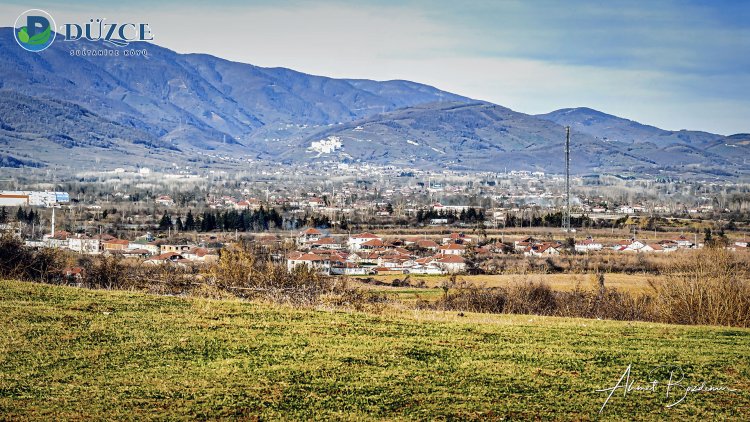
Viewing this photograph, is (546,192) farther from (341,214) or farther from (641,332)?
(641,332)

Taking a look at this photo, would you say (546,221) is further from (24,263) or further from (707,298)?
(24,263)

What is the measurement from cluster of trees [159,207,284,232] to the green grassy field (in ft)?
182

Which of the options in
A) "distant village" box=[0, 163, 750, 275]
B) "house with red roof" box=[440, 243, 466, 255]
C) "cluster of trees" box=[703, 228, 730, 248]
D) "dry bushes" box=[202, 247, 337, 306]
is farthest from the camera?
"house with red roof" box=[440, 243, 466, 255]

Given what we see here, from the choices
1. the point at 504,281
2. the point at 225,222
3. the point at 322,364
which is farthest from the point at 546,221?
the point at 322,364

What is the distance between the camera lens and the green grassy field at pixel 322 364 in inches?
346

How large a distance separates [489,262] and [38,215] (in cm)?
4001

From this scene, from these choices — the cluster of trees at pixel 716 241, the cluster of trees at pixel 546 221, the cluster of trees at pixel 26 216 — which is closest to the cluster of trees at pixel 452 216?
the cluster of trees at pixel 546 221

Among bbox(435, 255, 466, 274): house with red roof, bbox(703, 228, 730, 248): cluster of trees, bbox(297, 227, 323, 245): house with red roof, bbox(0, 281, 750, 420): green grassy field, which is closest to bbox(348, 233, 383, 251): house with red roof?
bbox(297, 227, 323, 245): house with red roof

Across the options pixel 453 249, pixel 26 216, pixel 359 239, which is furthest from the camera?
pixel 26 216

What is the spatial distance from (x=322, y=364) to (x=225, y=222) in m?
61.3

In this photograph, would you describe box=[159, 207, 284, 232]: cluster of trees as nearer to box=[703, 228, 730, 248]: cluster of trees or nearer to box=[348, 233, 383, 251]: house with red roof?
box=[348, 233, 383, 251]: house with red roof

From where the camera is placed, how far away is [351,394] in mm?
9281

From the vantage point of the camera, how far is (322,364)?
1049 centimetres

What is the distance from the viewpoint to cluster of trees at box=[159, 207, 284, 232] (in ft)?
228
